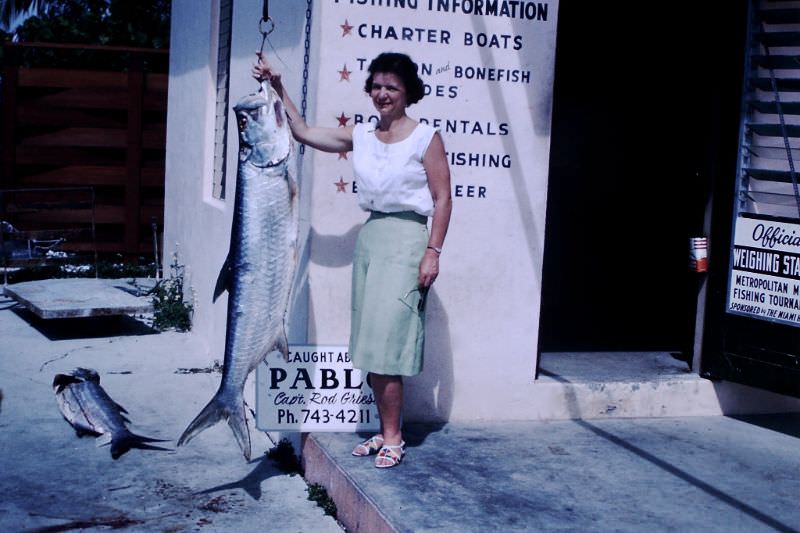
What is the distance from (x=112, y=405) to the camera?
611 centimetres

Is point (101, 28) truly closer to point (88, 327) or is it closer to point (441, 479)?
point (88, 327)

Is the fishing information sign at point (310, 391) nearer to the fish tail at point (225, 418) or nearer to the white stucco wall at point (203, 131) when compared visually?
the white stucco wall at point (203, 131)

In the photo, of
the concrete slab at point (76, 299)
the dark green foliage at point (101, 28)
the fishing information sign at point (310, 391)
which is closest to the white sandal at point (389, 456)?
the fishing information sign at point (310, 391)

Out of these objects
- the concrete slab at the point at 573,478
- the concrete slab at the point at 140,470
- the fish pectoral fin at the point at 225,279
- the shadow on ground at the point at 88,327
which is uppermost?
the fish pectoral fin at the point at 225,279

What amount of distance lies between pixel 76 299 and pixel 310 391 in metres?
4.83

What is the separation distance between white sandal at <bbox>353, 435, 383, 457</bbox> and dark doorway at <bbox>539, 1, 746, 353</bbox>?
3812 millimetres

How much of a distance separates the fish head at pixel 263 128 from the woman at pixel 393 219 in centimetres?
27

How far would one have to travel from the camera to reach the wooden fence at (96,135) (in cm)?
1329

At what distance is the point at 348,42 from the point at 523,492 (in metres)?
2.57

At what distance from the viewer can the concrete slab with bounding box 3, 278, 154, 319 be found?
8773mm

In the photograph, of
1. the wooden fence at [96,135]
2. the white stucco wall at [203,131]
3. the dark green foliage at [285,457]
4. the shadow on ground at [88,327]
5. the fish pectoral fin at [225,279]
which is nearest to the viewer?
the fish pectoral fin at [225,279]

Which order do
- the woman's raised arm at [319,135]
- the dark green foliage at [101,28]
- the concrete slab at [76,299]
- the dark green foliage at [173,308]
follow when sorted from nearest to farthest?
the woman's raised arm at [319,135], the concrete slab at [76,299], the dark green foliage at [173,308], the dark green foliage at [101,28]

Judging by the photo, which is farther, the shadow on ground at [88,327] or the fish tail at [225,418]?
the shadow on ground at [88,327]

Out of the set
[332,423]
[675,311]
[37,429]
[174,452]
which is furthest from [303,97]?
[675,311]
